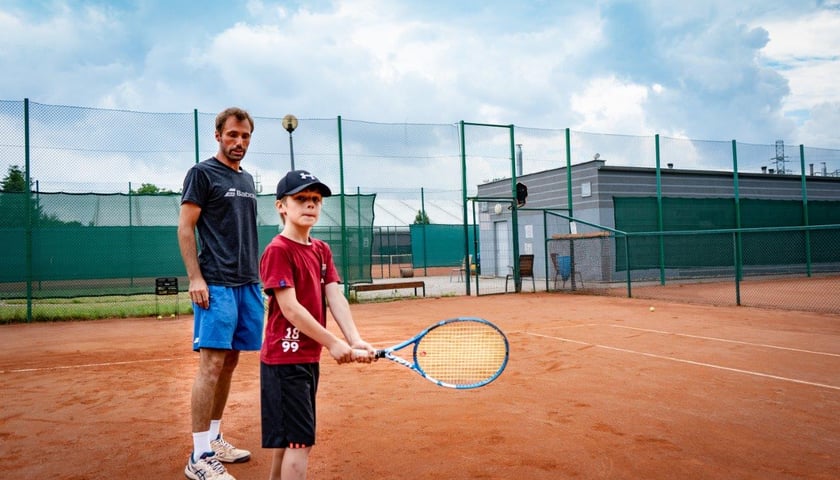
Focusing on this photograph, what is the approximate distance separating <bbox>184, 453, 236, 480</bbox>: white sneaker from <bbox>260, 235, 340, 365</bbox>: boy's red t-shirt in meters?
0.95

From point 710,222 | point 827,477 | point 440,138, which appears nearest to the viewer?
point 827,477

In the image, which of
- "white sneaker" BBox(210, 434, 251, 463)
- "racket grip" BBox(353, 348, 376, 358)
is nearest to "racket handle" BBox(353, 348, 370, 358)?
"racket grip" BBox(353, 348, 376, 358)

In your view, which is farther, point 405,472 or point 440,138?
point 440,138

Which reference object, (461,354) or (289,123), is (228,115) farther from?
(289,123)

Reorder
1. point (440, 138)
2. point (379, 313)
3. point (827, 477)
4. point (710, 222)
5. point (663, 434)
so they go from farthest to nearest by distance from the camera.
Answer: point (710, 222), point (440, 138), point (379, 313), point (663, 434), point (827, 477)

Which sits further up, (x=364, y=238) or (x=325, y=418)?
(x=364, y=238)

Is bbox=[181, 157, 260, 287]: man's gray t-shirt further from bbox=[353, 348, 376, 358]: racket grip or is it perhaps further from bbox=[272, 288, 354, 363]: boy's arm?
bbox=[353, 348, 376, 358]: racket grip

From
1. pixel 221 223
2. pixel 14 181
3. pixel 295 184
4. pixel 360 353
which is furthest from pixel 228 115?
pixel 14 181

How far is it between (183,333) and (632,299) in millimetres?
8578

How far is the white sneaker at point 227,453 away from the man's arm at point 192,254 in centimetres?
79

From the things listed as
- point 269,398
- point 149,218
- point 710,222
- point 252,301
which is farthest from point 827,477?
point 710,222

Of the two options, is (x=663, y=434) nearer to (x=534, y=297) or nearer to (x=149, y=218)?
(x=534, y=297)

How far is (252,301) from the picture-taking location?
3.29m

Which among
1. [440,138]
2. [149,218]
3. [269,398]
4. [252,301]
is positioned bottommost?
[269,398]
